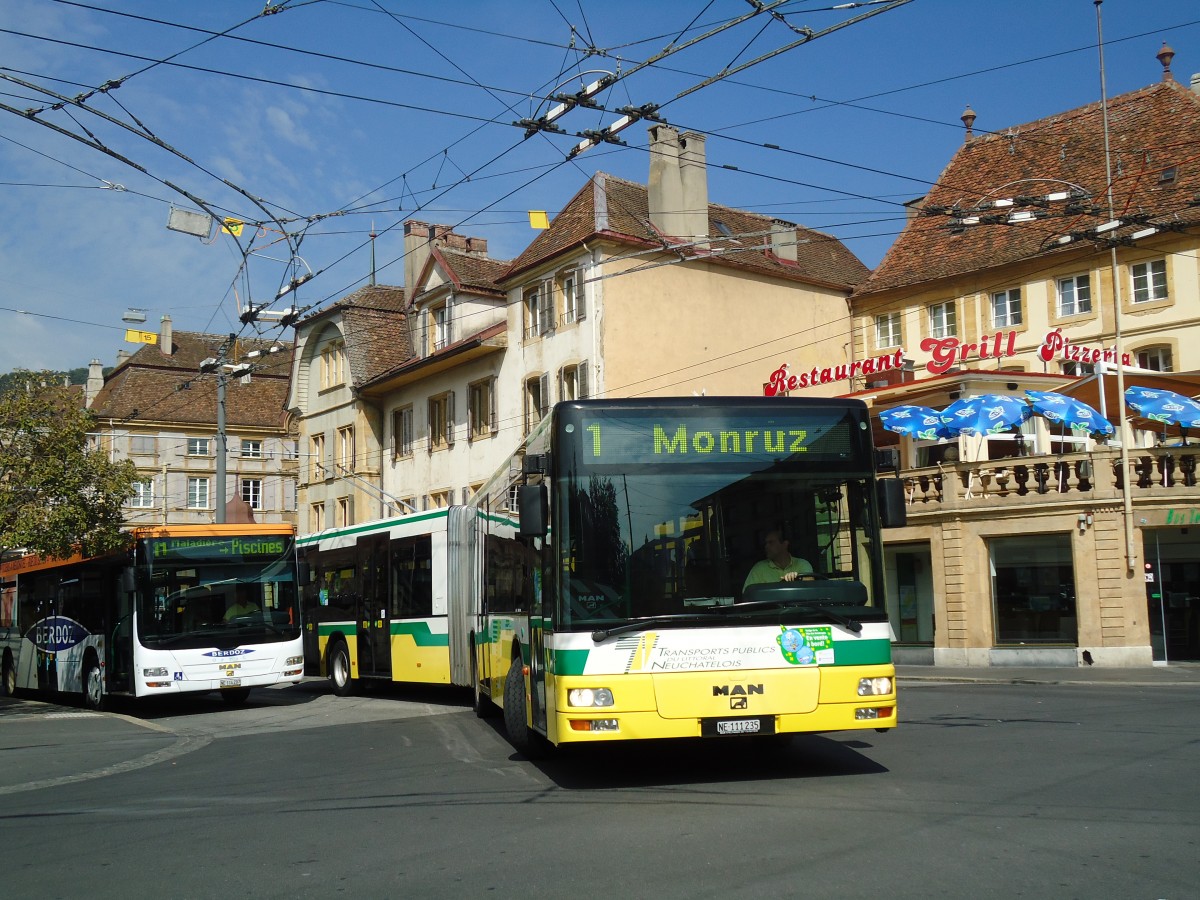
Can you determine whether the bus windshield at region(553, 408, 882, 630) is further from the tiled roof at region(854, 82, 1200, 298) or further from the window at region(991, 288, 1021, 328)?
the window at region(991, 288, 1021, 328)

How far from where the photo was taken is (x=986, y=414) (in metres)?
28.4

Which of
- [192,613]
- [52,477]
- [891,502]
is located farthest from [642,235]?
A: [891,502]

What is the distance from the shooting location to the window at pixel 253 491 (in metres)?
74.9

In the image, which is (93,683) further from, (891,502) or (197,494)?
(197,494)

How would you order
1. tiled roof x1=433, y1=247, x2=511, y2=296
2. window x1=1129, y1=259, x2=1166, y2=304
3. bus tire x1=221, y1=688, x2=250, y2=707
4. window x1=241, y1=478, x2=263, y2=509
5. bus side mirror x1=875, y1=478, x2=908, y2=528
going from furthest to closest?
window x1=241, y1=478, x2=263, y2=509, tiled roof x1=433, y1=247, x2=511, y2=296, window x1=1129, y1=259, x2=1166, y2=304, bus tire x1=221, y1=688, x2=250, y2=707, bus side mirror x1=875, y1=478, x2=908, y2=528

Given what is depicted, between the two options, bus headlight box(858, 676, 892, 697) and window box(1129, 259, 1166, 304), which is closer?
bus headlight box(858, 676, 892, 697)

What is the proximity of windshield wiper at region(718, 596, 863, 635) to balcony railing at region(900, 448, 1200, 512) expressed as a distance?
2026cm

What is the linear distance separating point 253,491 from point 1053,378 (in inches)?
2064

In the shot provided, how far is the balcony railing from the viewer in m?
27.8

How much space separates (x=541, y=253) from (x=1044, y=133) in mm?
16346

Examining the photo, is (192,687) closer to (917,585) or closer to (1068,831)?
(1068,831)

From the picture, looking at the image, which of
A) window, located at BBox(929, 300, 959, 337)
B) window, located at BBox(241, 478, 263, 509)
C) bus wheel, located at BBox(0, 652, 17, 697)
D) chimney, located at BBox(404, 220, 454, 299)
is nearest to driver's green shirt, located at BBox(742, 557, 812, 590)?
bus wheel, located at BBox(0, 652, 17, 697)

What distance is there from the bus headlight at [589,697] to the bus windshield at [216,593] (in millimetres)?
12660

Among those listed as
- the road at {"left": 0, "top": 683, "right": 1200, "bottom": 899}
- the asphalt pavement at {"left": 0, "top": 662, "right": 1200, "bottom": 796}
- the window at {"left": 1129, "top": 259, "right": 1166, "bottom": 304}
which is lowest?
the asphalt pavement at {"left": 0, "top": 662, "right": 1200, "bottom": 796}
